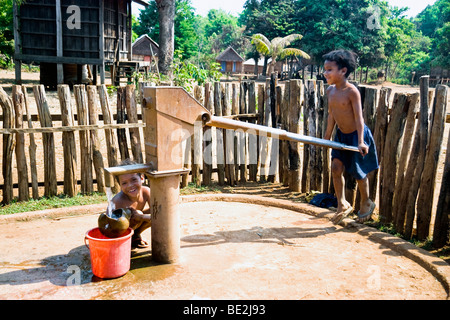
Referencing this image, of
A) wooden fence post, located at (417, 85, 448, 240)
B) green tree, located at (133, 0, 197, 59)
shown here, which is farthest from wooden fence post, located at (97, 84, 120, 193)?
green tree, located at (133, 0, 197, 59)

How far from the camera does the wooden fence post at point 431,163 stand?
4.07m

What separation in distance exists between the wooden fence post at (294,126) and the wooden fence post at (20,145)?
3390 mm

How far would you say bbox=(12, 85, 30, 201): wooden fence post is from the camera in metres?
4.97

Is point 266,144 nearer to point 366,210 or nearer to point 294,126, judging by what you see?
point 294,126

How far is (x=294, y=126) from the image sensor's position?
5.81m

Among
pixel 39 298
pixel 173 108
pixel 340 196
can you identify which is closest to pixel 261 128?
pixel 173 108

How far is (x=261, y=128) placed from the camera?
11.9ft

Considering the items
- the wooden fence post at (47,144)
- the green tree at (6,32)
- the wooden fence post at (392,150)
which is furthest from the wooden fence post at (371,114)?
the green tree at (6,32)

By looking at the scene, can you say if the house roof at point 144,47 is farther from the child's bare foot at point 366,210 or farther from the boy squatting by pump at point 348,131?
the child's bare foot at point 366,210

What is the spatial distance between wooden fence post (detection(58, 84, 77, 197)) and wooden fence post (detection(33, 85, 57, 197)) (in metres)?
0.14

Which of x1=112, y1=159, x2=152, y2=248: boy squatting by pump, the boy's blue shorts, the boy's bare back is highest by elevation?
the boy's bare back

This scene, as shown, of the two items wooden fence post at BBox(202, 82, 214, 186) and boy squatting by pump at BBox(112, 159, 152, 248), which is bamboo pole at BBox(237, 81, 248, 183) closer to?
wooden fence post at BBox(202, 82, 214, 186)

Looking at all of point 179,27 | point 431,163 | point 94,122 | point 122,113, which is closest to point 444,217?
point 431,163
